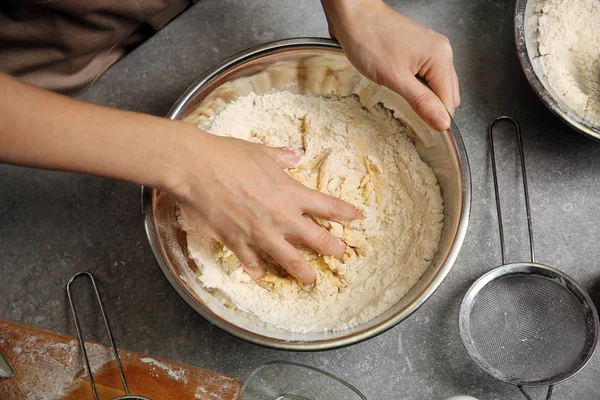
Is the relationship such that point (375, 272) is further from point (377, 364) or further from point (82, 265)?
point (82, 265)

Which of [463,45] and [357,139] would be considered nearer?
[357,139]

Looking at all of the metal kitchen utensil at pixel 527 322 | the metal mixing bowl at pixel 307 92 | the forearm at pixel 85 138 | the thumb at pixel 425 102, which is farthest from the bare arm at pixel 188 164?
the metal kitchen utensil at pixel 527 322

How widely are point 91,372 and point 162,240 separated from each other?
0.35 meters

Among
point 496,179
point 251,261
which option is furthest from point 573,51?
point 251,261

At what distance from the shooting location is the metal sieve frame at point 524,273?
3.53 feet

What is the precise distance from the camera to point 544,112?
1.22 metres

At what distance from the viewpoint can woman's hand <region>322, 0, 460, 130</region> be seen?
39.0 inches

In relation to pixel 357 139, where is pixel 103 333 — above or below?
below

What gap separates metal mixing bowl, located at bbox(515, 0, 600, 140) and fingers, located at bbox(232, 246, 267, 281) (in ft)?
2.02

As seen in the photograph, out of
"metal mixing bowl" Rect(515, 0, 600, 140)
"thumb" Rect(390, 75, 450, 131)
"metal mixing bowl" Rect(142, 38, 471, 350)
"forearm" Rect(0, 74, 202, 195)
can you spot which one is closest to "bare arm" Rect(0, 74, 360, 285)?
"forearm" Rect(0, 74, 202, 195)

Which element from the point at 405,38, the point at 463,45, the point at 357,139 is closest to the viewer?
the point at 405,38

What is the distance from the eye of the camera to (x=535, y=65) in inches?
44.0

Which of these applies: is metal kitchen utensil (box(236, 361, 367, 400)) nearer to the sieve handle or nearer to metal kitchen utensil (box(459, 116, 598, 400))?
metal kitchen utensil (box(459, 116, 598, 400))

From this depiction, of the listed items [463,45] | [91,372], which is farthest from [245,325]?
[463,45]
